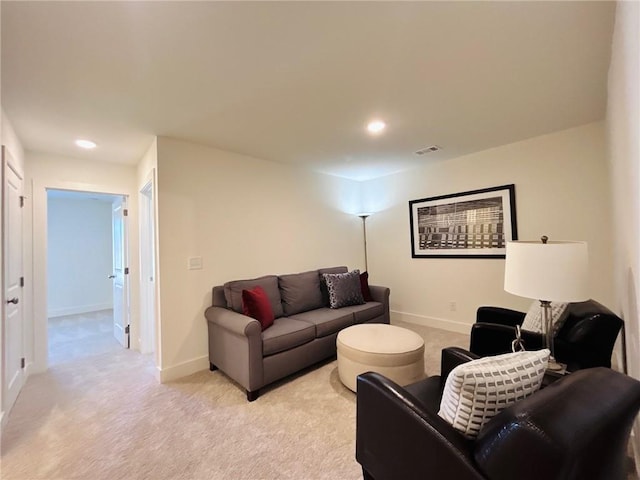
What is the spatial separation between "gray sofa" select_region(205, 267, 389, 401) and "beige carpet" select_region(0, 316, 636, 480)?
17 cm

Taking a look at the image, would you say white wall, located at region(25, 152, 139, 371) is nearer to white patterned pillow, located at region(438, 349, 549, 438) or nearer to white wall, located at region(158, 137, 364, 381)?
white wall, located at region(158, 137, 364, 381)

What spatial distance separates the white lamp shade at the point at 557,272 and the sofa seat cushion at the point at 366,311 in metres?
1.99

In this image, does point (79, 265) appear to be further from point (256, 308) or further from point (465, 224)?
point (465, 224)

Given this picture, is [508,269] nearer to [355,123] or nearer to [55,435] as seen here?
[355,123]

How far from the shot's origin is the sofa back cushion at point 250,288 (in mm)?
2898

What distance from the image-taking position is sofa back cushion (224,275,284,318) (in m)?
2.90

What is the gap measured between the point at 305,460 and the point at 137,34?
8.37 ft

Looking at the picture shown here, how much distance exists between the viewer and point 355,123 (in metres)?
2.63

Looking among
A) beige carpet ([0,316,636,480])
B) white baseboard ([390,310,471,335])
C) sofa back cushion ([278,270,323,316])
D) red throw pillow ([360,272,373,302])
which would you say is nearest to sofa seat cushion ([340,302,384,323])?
red throw pillow ([360,272,373,302])

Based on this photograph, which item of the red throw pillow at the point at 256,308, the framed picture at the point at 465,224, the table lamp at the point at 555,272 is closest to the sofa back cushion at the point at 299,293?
the red throw pillow at the point at 256,308

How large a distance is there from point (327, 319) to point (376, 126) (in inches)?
79.3

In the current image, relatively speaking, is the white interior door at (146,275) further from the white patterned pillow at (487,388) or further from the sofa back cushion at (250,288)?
the white patterned pillow at (487,388)

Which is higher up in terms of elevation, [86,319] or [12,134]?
[12,134]

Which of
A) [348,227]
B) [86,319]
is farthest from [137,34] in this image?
[86,319]
